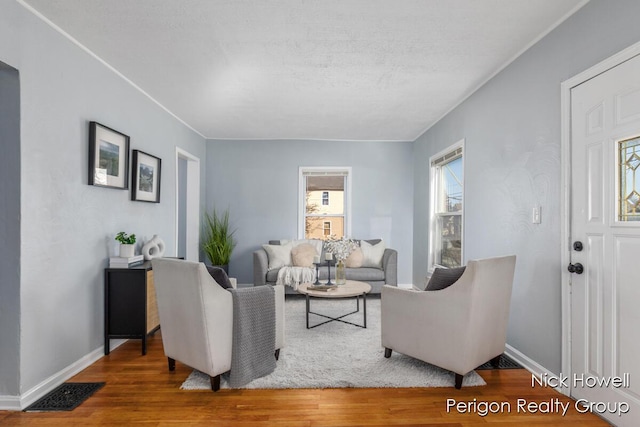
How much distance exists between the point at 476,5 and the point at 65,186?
3.00 m

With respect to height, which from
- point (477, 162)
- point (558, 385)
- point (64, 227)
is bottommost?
point (558, 385)

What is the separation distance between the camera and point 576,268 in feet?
7.41

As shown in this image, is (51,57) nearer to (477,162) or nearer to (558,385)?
(477,162)

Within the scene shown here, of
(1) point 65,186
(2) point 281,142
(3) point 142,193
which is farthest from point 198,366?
(2) point 281,142

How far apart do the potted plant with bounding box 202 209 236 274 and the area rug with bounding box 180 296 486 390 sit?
223 centimetres

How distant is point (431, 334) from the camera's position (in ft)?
8.30

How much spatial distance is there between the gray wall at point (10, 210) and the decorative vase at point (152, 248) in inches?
49.7

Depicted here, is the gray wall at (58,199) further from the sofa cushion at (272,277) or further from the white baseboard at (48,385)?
the sofa cushion at (272,277)

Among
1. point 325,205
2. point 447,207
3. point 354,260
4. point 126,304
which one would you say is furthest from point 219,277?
point 325,205

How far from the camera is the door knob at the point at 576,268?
2.24 meters

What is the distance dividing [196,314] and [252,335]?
0.42 m

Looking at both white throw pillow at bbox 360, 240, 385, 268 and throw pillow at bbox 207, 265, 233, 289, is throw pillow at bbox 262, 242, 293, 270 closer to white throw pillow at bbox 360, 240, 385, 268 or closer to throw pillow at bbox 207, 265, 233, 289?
A: white throw pillow at bbox 360, 240, 385, 268

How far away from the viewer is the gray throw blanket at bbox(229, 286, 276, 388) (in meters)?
2.44

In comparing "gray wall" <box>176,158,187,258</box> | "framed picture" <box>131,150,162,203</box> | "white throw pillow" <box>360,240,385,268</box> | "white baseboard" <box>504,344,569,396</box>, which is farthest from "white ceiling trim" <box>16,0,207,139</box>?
"white baseboard" <box>504,344,569,396</box>
